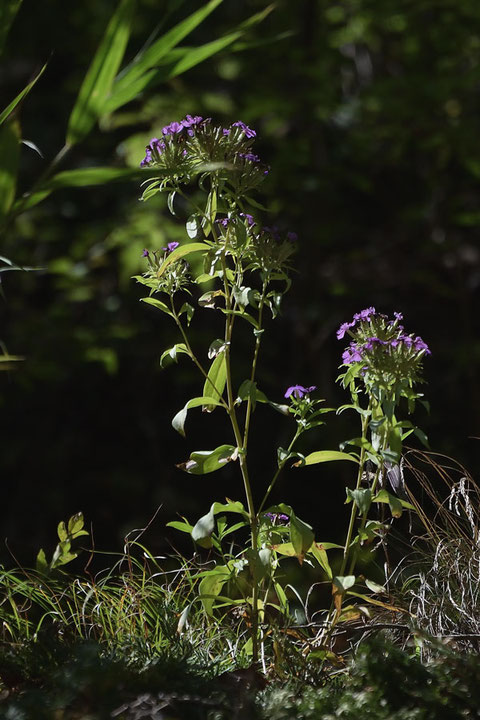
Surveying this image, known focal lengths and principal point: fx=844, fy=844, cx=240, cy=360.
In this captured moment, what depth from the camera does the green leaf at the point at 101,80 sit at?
143 cm

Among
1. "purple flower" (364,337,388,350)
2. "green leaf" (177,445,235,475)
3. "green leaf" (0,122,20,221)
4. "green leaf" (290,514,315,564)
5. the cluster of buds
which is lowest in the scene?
"green leaf" (290,514,315,564)

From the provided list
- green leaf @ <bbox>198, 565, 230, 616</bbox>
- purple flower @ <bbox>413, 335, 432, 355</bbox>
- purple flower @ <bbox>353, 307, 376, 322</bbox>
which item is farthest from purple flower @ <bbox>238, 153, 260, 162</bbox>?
green leaf @ <bbox>198, 565, 230, 616</bbox>

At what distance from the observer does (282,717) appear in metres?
1.27

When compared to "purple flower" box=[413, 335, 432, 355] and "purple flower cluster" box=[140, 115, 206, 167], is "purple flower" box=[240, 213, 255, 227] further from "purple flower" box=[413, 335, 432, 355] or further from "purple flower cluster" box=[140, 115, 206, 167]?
"purple flower" box=[413, 335, 432, 355]

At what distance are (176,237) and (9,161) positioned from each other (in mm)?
2881

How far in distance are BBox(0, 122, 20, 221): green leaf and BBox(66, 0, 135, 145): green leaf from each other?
0.30 feet

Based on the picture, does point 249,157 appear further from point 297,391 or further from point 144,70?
point 297,391

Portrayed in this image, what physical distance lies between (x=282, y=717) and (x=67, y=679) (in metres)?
0.33

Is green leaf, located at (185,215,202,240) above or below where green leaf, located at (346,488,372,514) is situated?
above

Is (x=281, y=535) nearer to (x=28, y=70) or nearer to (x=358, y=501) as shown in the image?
(x=358, y=501)

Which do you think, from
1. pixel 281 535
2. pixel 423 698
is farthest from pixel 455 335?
pixel 423 698

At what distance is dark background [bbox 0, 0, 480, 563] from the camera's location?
4.48m

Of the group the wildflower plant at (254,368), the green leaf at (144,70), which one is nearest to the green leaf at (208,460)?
the wildflower plant at (254,368)

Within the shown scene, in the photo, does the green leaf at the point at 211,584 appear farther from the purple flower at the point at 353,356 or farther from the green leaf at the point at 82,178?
the green leaf at the point at 82,178
